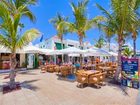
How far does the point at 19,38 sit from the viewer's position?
10297mm

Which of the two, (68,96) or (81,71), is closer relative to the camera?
(68,96)

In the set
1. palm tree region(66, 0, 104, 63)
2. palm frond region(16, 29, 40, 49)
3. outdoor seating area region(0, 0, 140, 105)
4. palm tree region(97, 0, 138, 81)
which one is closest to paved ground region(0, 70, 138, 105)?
outdoor seating area region(0, 0, 140, 105)

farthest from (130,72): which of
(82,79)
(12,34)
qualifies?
(12,34)

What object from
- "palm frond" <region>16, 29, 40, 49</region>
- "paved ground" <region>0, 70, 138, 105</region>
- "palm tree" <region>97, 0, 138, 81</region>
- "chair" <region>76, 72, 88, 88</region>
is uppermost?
"palm tree" <region>97, 0, 138, 81</region>

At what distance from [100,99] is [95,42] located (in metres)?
40.1

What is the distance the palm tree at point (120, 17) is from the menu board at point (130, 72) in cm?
69

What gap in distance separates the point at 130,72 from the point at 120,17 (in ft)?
11.3

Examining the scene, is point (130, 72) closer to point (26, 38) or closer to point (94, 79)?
point (94, 79)

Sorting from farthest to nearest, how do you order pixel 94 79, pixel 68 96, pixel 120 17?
pixel 120 17 < pixel 94 79 < pixel 68 96

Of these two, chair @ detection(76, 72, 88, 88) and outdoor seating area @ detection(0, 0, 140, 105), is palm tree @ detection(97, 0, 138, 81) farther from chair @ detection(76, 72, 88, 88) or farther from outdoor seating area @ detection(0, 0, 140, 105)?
chair @ detection(76, 72, 88, 88)

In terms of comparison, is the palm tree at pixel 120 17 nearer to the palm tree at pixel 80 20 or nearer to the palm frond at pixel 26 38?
the palm tree at pixel 80 20

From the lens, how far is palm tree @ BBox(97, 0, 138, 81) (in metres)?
12.2

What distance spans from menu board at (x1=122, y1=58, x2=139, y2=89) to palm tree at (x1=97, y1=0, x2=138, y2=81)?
69cm

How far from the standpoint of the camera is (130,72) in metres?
11.7
